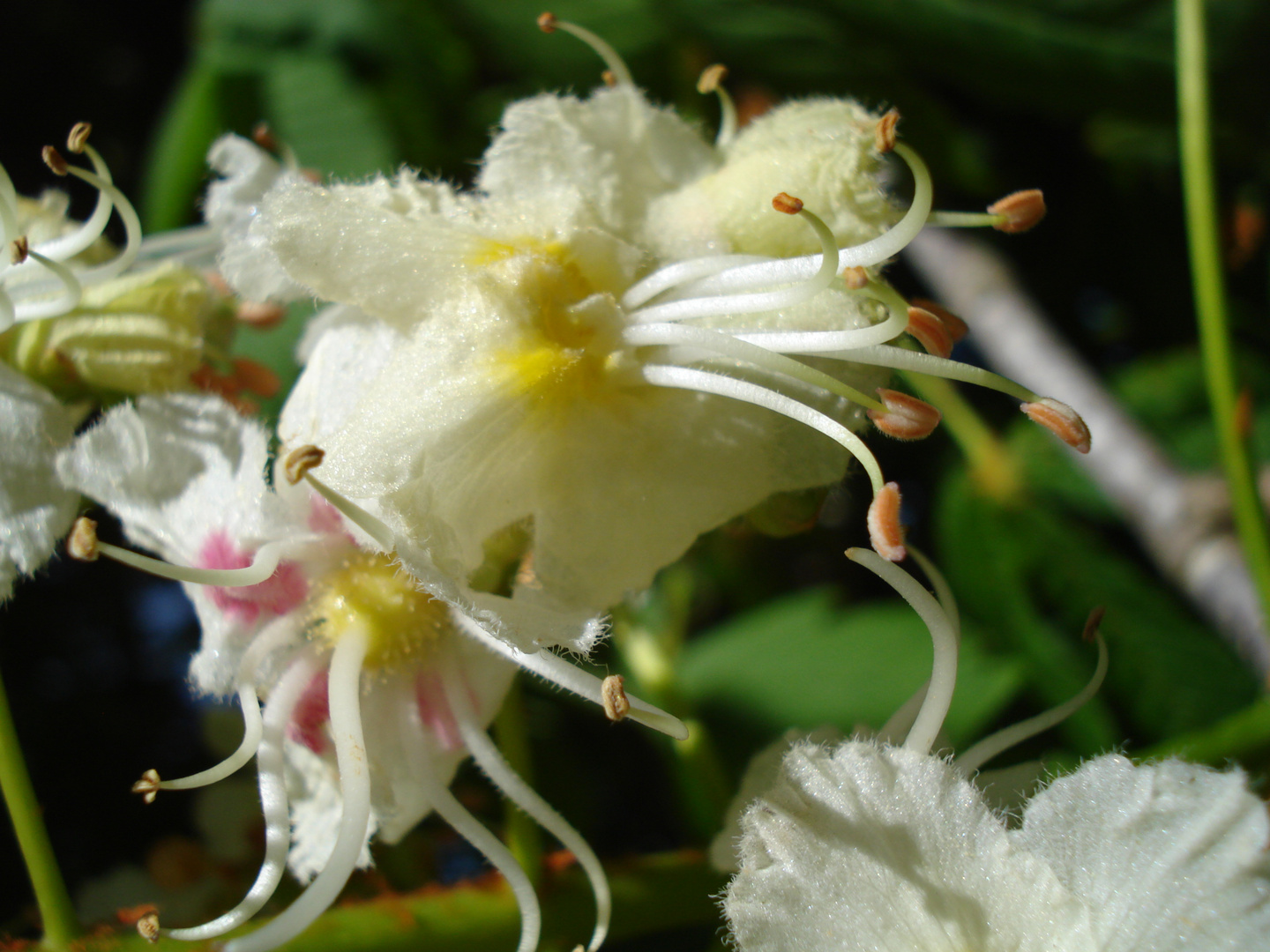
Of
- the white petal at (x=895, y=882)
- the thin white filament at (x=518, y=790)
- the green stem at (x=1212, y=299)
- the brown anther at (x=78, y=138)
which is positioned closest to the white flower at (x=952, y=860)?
the white petal at (x=895, y=882)

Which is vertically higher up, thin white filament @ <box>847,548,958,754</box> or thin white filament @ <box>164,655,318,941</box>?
thin white filament @ <box>847,548,958,754</box>

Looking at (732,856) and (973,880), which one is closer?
(973,880)


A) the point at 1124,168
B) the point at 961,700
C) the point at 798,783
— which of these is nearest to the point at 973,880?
the point at 798,783

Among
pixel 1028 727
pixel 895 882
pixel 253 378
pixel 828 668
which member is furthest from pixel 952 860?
pixel 828 668

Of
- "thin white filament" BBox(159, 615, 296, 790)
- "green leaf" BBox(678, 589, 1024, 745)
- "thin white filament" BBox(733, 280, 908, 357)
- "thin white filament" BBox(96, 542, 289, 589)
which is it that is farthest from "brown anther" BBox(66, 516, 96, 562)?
"green leaf" BBox(678, 589, 1024, 745)

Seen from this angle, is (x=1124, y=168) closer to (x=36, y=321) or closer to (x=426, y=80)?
(x=426, y=80)

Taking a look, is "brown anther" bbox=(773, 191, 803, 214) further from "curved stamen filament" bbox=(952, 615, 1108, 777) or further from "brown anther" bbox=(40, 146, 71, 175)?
"brown anther" bbox=(40, 146, 71, 175)
